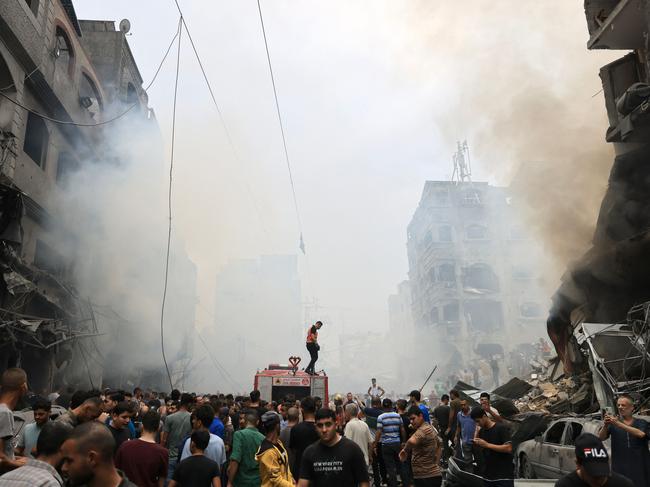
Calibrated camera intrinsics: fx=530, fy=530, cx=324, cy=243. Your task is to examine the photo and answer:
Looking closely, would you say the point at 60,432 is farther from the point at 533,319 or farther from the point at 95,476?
the point at 533,319

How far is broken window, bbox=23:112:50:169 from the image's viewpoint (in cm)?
1633

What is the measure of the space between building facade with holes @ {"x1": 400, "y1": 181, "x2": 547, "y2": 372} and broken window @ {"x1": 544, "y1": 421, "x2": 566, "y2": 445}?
1378 inches

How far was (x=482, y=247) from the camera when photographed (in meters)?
45.9

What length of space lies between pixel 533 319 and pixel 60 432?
4564cm

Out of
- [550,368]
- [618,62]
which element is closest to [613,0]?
[618,62]

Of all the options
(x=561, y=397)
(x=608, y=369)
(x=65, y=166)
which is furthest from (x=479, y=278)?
(x=65, y=166)

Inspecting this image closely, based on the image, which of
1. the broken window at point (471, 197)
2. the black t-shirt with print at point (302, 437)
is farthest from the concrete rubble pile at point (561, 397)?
the broken window at point (471, 197)

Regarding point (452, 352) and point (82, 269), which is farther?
point (452, 352)

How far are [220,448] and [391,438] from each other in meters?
3.42

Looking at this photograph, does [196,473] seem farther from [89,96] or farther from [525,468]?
[89,96]

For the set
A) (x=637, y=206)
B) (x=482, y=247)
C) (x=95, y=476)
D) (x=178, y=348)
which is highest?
(x=482, y=247)

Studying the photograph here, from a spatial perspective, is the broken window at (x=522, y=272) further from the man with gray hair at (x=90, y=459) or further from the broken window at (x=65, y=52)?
the man with gray hair at (x=90, y=459)

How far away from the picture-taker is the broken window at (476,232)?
152 ft

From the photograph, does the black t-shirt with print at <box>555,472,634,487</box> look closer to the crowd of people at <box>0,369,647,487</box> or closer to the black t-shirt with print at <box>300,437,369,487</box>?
the crowd of people at <box>0,369,647,487</box>
